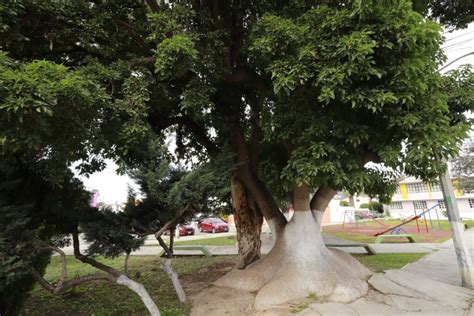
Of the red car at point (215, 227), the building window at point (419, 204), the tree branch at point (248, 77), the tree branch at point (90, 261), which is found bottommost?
the tree branch at point (90, 261)

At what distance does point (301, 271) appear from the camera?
664 centimetres

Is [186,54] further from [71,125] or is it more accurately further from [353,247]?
[353,247]

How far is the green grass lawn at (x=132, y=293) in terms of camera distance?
20.8ft

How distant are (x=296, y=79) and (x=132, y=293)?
5.97m

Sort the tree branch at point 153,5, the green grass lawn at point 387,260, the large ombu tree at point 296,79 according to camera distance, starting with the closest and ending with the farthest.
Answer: the large ombu tree at point 296,79
the tree branch at point 153,5
the green grass lawn at point 387,260

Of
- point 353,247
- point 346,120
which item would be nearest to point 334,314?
point 346,120

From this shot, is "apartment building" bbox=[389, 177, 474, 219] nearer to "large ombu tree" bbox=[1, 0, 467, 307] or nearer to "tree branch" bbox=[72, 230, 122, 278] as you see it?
"large ombu tree" bbox=[1, 0, 467, 307]

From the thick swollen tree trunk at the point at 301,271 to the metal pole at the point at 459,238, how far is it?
6.73 ft

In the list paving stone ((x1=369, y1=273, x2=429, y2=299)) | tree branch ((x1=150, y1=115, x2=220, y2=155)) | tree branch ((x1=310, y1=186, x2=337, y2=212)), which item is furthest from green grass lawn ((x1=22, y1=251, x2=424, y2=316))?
tree branch ((x1=150, y1=115, x2=220, y2=155))

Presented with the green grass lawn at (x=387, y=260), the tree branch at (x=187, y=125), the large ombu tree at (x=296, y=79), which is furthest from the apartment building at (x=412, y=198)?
the large ombu tree at (x=296, y=79)

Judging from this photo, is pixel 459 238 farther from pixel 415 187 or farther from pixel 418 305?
pixel 415 187

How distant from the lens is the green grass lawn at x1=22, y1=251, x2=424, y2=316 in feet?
20.8

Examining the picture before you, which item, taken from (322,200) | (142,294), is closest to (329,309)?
(322,200)

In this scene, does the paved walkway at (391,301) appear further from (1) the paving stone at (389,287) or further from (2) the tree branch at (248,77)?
(2) the tree branch at (248,77)
